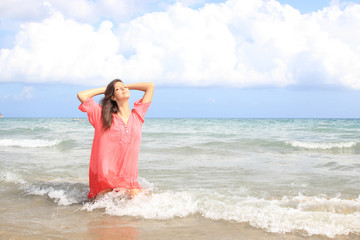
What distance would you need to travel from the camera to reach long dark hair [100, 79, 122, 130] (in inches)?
194

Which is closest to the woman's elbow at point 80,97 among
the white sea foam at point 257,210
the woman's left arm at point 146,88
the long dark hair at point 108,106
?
the long dark hair at point 108,106

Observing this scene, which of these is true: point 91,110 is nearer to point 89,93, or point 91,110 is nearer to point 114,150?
point 89,93

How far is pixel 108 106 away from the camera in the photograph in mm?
5004

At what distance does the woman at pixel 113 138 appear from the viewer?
4.98 meters

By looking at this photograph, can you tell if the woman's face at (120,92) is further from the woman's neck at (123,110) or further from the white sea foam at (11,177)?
the white sea foam at (11,177)

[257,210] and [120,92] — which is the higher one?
[120,92]

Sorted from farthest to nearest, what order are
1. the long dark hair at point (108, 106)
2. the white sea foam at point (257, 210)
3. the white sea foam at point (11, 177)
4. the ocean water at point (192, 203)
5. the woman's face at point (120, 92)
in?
the white sea foam at point (11, 177), the woman's face at point (120, 92), the long dark hair at point (108, 106), the white sea foam at point (257, 210), the ocean water at point (192, 203)

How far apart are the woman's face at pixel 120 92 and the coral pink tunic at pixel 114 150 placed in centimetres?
27

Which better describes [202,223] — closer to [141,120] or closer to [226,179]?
[141,120]

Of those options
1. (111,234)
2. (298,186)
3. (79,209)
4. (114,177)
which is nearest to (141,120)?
(114,177)

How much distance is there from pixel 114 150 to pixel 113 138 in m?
0.18

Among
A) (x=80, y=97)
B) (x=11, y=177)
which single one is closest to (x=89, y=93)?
(x=80, y=97)

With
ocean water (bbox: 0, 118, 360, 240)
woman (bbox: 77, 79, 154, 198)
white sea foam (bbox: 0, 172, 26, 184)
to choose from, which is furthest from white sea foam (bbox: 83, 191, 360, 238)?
white sea foam (bbox: 0, 172, 26, 184)

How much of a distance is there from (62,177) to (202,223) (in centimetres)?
432
